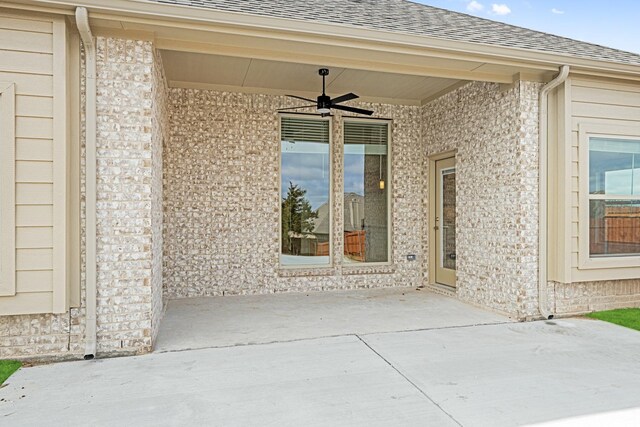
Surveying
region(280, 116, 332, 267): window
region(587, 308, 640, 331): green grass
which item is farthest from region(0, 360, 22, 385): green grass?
region(587, 308, 640, 331): green grass

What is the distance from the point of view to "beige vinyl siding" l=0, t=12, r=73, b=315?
3.33 meters

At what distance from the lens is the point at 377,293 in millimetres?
6371

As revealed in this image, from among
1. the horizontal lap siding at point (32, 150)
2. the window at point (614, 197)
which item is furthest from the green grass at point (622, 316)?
the horizontal lap siding at point (32, 150)

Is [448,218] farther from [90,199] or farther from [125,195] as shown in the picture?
[90,199]

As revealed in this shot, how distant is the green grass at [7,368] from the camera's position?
10.2ft

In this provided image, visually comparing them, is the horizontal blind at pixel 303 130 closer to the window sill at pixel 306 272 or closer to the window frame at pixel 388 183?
the window frame at pixel 388 183

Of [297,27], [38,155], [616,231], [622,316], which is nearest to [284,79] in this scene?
[297,27]

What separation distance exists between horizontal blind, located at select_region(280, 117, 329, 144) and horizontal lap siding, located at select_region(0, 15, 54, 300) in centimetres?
354

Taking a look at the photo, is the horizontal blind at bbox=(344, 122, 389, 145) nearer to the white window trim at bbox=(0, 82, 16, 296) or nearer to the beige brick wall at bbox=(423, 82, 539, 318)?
the beige brick wall at bbox=(423, 82, 539, 318)

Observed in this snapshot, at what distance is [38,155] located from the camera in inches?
133

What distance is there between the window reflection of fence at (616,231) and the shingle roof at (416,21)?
1701 millimetres

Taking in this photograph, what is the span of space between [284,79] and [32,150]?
3.32m

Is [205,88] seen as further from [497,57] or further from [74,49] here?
[497,57]

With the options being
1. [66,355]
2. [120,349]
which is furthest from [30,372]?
[120,349]
